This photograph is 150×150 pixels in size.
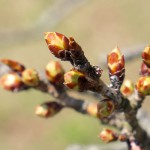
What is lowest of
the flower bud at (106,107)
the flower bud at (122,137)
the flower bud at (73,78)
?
the flower bud at (122,137)

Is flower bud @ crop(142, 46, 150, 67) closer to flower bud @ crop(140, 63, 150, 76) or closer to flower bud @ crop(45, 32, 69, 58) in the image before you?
flower bud @ crop(140, 63, 150, 76)

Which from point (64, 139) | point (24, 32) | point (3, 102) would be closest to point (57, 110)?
point (24, 32)

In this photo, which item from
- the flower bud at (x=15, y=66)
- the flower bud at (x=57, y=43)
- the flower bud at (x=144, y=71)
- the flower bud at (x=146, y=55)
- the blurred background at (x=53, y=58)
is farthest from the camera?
the blurred background at (x=53, y=58)

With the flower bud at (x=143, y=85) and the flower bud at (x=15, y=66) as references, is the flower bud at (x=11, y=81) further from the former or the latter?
the flower bud at (x=143, y=85)

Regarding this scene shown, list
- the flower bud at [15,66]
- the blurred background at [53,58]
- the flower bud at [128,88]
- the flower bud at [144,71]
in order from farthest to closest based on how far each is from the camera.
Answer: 1. the blurred background at [53,58]
2. the flower bud at [15,66]
3. the flower bud at [128,88]
4. the flower bud at [144,71]

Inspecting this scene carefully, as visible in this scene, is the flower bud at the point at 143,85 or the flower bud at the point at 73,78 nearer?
the flower bud at the point at 73,78

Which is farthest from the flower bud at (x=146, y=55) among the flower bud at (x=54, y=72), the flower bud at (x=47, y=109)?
the flower bud at (x=47, y=109)
